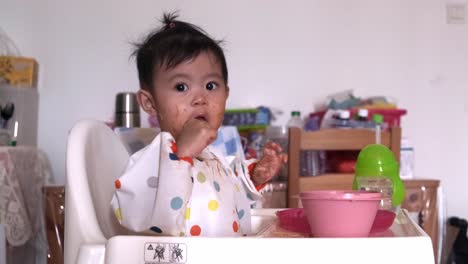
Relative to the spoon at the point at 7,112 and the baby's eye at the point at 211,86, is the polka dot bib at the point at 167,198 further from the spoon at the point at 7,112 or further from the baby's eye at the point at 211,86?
the spoon at the point at 7,112

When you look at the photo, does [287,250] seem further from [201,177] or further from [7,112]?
[7,112]

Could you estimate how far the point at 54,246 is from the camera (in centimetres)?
143

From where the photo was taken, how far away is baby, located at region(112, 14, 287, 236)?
70 cm

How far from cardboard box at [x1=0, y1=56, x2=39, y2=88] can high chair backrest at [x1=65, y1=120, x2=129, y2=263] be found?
1.07 m

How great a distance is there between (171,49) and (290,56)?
4.31 ft

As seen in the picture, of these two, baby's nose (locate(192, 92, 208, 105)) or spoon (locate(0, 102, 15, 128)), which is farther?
spoon (locate(0, 102, 15, 128))

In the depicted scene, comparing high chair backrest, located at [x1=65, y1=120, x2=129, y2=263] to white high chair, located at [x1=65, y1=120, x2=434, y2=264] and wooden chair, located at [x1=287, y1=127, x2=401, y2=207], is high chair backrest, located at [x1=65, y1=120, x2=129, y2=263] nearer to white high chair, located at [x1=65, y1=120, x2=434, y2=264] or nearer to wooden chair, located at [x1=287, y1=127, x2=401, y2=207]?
white high chair, located at [x1=65, y1=120, x2=434, y2=264]

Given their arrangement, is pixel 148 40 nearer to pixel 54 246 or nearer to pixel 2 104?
pixel 54 246

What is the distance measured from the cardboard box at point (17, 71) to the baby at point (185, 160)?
1.08 metres

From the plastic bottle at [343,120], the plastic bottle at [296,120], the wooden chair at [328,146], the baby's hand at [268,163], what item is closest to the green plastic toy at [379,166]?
the baby's hand at [268,163]

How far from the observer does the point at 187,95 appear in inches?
34.9

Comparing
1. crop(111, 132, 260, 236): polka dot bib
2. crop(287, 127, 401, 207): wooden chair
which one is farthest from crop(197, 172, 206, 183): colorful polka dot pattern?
crop(287, 127, 401, 207): wooden chair

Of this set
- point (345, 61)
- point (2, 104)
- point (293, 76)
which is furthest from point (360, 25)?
point (2, 104)

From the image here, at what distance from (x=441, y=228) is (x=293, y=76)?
877 mm
